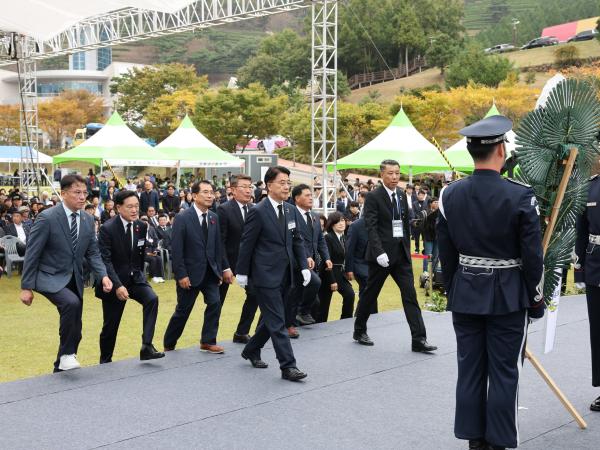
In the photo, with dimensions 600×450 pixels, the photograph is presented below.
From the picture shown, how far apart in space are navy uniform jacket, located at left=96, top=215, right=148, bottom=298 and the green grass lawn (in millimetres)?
1199

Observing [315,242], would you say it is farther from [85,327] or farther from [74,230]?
[85,327]

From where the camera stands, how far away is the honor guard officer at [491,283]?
3977mm

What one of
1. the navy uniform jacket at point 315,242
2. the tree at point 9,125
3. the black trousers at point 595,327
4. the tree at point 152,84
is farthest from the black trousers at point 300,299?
the tree at point 9,125

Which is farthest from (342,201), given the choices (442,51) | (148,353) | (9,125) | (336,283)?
(442,51)

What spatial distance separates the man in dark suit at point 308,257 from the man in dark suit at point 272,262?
4.00ft

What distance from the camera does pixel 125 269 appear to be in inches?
263

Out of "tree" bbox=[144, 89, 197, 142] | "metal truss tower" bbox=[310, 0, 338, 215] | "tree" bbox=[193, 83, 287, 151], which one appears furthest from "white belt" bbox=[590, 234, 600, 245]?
"tree" bbox=[144, 89, 197, 142]

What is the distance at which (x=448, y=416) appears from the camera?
5.11 m

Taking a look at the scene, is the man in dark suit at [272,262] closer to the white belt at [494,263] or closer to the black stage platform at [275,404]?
the black stage platform at [275,404]

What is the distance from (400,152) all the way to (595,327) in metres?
14.8

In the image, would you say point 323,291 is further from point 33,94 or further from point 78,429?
point 33,94

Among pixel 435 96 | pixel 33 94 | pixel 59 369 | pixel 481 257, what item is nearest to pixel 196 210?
pixel 59 369

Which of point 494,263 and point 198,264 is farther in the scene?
point 198,264

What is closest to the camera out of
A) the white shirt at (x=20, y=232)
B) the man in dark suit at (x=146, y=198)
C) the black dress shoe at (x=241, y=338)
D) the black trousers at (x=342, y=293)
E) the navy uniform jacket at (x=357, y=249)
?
the black dress shoe at (x=241, y=338)
